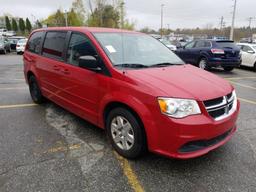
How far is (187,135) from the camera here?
2.71m

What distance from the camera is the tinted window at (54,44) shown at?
4.37 meters

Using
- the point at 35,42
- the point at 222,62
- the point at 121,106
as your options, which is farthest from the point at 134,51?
the point at 222,62

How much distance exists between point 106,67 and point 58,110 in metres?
2.41

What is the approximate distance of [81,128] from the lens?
4.34m

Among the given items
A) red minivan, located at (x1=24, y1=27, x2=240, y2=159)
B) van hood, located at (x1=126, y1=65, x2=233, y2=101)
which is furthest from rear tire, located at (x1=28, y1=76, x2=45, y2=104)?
van hood, located at (x1=126, y1=65, x2=233, y2=101)

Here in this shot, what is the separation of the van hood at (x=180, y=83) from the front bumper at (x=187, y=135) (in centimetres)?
28

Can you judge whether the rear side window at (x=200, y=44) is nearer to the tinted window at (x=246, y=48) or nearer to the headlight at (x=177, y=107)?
the tinted window at (x=246, y=48)

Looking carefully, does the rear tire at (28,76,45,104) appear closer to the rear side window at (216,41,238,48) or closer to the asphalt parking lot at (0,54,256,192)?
the asphalt parking lot at (0,54,256,192)

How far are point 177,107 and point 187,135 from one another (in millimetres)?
329

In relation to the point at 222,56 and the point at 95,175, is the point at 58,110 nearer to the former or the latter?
the point at 95,175

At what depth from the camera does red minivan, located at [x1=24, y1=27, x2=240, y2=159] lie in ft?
9.08

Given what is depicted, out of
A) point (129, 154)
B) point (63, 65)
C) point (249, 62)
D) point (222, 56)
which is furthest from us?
point (249, 62)

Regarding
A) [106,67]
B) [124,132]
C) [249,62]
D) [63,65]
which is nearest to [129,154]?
[124,132]

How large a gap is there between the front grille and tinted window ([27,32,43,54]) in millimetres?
3852
